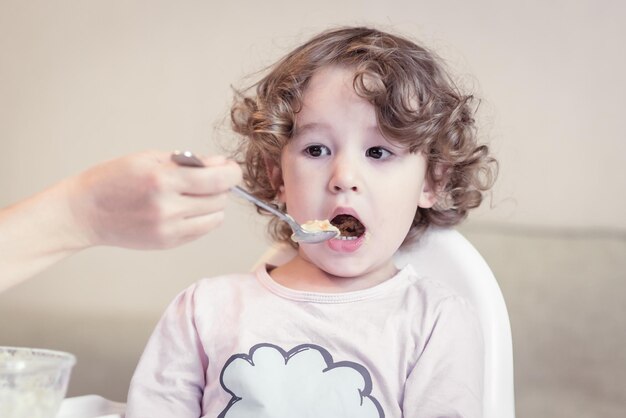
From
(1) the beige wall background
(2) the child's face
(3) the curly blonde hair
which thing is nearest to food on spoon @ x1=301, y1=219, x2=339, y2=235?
(2) the child's face

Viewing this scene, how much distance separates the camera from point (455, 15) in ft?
6.60

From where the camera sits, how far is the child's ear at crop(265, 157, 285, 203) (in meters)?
1.21

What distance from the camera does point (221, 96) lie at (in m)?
2.21

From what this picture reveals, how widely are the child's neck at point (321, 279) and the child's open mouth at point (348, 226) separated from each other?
0.07 metres

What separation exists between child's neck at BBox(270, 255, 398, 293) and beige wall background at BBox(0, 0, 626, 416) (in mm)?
829

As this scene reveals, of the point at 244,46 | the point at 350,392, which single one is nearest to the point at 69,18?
the point at 244,46

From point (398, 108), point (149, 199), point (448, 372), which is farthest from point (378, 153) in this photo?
point (149, 199)

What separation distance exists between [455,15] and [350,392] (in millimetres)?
1247

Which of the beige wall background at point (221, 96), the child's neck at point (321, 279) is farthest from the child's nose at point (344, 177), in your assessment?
the beige wall background at point (221, 96)

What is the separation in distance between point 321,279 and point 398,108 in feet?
0.78

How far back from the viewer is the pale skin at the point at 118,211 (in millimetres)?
751

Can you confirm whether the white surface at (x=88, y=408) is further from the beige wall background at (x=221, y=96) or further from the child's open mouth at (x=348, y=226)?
the beige wall background at (x=221, y=96)

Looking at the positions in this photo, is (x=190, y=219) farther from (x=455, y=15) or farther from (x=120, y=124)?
(x=120, y=124)

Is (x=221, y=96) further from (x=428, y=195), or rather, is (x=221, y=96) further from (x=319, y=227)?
(x=319, y=227)
